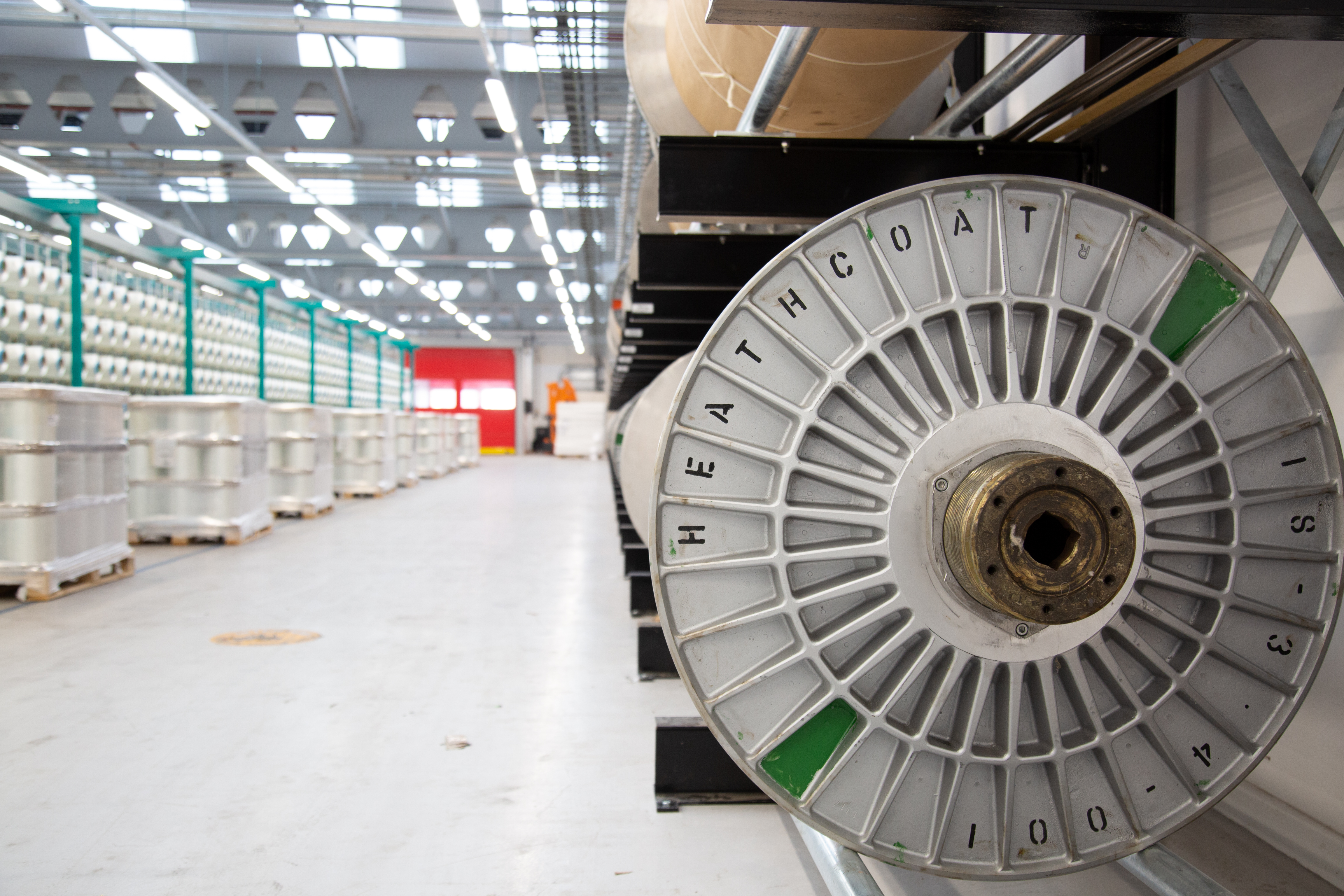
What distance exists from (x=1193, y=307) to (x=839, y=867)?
1412 mm

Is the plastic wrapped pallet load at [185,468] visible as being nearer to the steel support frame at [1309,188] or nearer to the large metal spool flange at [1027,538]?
the large metal spool flange at [1027,538]

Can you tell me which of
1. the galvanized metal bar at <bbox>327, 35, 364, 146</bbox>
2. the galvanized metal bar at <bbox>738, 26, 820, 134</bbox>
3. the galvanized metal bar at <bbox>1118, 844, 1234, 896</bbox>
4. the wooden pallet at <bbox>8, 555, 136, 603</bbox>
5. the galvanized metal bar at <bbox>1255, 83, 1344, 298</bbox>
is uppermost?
the galvanized metal bar at <bbox>327, 35, 364, 146</bbox>

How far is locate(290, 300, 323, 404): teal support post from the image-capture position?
534 inches

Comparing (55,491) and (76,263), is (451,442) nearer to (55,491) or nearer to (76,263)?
(76,263)

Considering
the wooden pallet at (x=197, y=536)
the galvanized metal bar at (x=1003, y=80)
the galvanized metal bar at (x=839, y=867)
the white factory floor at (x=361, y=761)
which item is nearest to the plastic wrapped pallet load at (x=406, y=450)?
the wooden pallet at (x=197, y=536)

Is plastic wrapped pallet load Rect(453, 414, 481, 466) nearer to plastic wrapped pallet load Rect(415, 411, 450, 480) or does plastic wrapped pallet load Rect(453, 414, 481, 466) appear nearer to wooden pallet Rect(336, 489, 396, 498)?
plastic wrapped pallet load Rect(415, 411, 450, 480)

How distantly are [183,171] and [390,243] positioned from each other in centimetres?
445

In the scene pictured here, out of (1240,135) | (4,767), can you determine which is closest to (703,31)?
(1240,135)

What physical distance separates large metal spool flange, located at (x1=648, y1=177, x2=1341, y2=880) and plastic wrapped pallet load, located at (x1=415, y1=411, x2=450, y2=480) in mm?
15583

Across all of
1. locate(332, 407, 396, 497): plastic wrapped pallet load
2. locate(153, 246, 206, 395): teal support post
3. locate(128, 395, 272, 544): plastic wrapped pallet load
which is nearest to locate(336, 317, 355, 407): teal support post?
locate(332, 407, 396, 497): plastic wrapped pallet load

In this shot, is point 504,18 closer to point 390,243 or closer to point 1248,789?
point 390,243

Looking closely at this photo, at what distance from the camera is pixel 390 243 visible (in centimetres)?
1822

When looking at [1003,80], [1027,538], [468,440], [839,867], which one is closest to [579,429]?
[468,440]

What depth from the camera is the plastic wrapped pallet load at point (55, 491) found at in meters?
5.34
